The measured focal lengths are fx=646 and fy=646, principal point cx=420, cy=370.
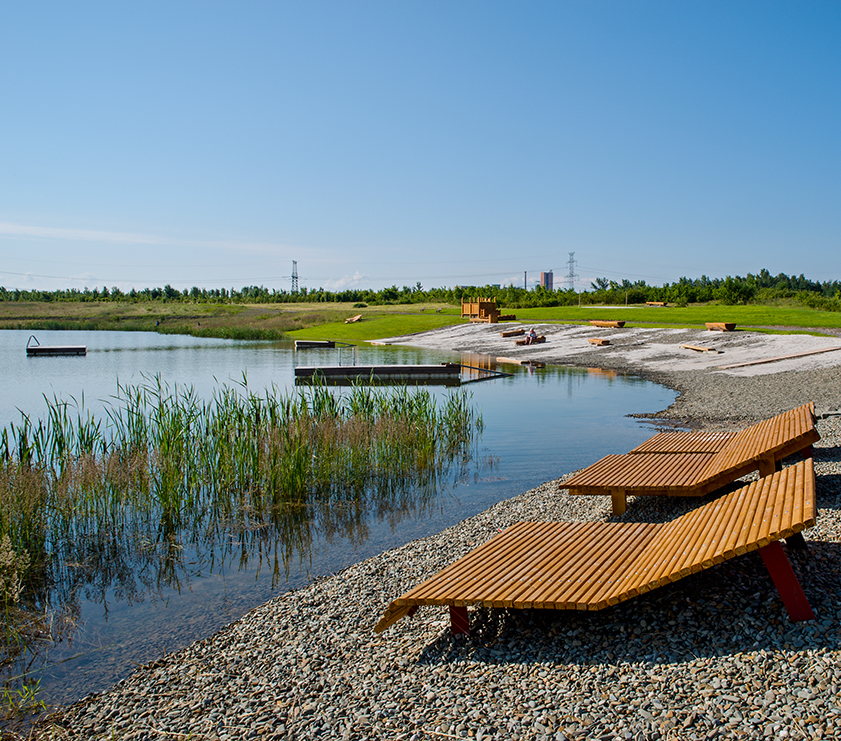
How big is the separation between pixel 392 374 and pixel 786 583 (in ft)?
67.1

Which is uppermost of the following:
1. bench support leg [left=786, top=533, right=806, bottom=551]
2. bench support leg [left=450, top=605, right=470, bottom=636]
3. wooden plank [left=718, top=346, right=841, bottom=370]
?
wooden plank [left=718, top=346, right=841, bottom=370]

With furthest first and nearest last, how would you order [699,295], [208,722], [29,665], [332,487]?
[699,295] → [332,487] → [29,665] → [208,722]

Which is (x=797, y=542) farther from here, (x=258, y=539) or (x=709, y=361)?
(x=709, y=361)

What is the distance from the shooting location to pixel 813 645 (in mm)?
3744

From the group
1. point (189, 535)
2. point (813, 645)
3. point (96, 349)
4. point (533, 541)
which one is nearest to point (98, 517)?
point (189, 535)

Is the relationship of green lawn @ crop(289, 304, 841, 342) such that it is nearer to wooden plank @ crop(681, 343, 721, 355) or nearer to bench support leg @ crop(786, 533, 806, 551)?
wooden plank @ crop(681, 343, 721, 355)

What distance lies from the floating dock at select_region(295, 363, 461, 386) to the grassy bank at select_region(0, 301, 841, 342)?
18129 millimetres

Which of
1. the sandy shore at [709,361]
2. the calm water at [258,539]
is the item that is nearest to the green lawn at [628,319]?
the sandy shore at [709,361]

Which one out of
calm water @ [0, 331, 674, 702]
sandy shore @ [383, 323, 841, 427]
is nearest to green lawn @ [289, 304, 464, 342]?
sandy shore @ [383, 323, 841, 427]

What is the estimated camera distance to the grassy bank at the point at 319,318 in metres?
38.4

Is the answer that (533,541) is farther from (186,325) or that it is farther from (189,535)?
(186,325)

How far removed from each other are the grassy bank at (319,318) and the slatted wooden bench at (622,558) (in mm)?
30921

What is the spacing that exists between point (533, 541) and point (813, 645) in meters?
2.39

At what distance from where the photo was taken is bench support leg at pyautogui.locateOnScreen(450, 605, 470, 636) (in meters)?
4.67
